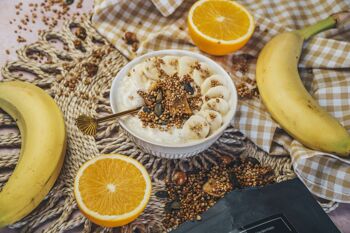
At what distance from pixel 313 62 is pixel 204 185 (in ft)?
2.02

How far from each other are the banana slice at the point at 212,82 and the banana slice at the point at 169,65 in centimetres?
12

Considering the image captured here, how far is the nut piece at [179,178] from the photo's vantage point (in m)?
1.31

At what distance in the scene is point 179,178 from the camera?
132cm

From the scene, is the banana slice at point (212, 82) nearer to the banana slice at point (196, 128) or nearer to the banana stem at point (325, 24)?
the banana slice at point (196, 128)

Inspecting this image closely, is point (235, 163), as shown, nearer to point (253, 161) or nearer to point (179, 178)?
point (253, 161)

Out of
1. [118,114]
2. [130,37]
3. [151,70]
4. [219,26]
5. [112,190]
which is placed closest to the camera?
[112,190]

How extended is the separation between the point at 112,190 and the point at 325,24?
3.25 ft

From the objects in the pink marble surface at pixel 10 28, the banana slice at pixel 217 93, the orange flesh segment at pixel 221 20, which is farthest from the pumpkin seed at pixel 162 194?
the pink marble surface at pixel 10 28

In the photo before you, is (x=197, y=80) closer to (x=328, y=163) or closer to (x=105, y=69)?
(x=105, y=69)

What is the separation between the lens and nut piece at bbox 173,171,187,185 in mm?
1313

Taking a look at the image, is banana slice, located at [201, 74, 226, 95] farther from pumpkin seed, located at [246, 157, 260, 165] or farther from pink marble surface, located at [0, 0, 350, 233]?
pink marble surface, located at [0, 0, 350, 233]

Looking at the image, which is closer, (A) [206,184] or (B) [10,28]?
(A) [206,184]

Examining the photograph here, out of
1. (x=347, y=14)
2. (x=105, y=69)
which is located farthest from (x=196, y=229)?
(x=347, y=14)

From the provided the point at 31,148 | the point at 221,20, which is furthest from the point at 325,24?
the point at 31,148
